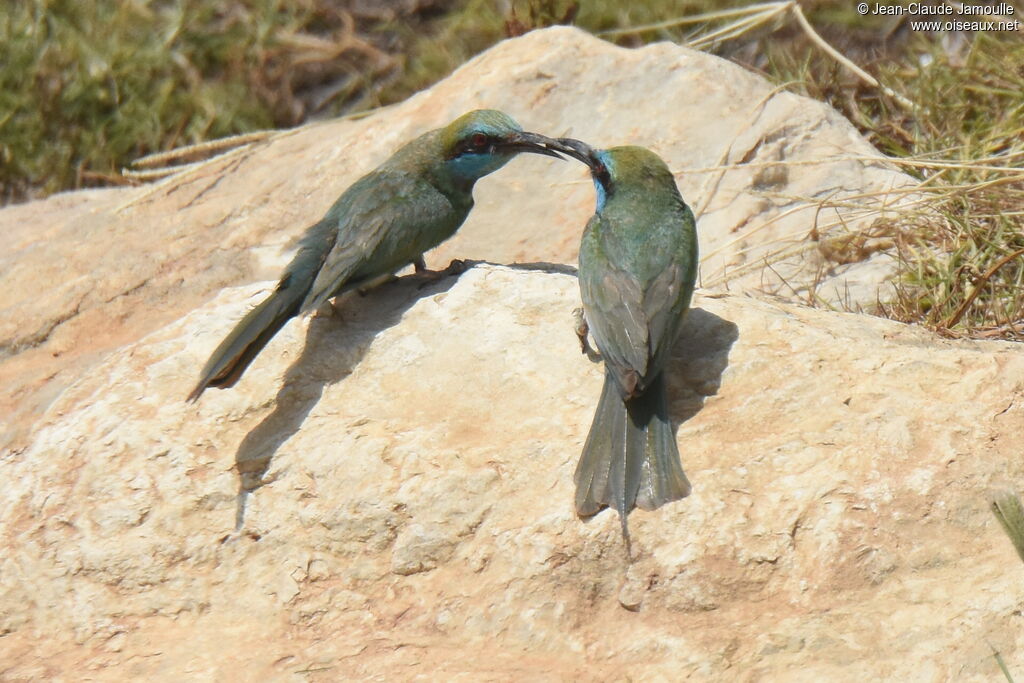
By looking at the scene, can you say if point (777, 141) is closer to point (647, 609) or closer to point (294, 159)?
point (294, 159)

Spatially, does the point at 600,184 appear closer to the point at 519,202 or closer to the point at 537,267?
the point at 537,267

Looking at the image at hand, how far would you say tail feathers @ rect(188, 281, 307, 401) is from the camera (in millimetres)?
3789

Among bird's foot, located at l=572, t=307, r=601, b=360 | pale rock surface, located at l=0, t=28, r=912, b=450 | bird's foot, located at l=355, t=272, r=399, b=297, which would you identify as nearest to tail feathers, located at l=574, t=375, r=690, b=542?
bird's foot, located at l=572, t=307, r=601, b=360

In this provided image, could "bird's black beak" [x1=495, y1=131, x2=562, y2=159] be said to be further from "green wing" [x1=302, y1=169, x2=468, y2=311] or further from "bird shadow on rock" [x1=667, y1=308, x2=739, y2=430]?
"bird shadow on rock" [x1=667, y1=308, x2=739, y2=430]

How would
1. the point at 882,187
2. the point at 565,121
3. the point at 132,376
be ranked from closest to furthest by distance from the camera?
the point at 132,376
the point at 882,187
the point at 565,121

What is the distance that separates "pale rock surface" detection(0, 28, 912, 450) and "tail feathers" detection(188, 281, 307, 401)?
0.99 m

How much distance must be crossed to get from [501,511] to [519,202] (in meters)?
2.47

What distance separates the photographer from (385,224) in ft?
14.7

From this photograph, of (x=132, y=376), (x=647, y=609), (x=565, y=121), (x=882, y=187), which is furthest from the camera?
(x=565, y=121)

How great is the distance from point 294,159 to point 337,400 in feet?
8.56

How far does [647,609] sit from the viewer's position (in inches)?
126

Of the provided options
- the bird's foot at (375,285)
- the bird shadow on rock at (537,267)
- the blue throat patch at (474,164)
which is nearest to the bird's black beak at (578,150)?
the blue throat patch at (474,164)

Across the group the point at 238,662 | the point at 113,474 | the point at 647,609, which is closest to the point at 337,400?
the point at 113,474

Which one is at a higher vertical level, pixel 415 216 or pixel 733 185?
pixel 415 216
